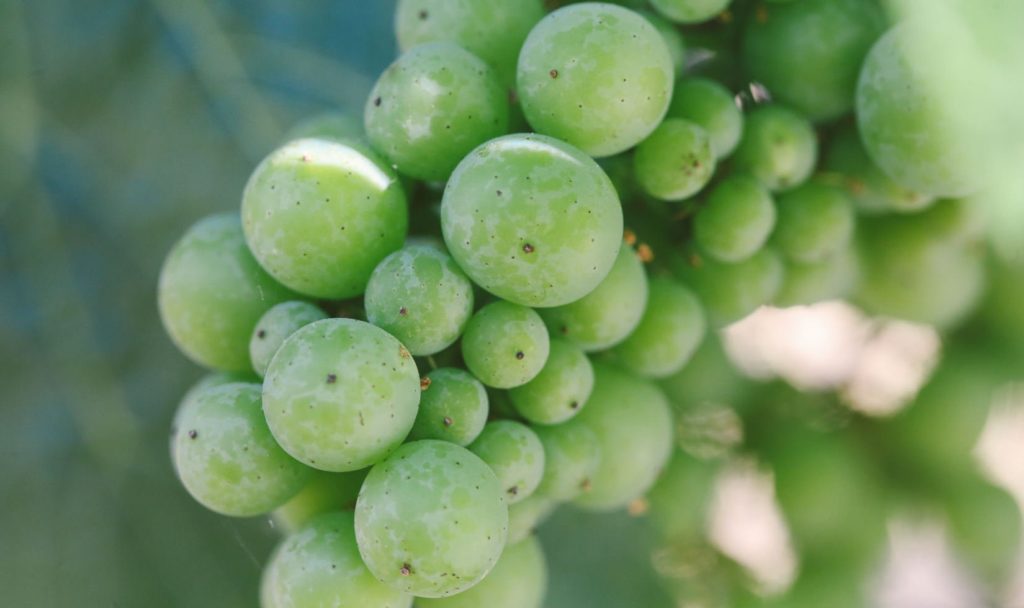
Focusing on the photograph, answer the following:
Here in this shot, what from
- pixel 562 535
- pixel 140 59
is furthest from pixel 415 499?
pixel 140 59

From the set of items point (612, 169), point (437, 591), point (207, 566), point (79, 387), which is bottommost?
point (207, 566)

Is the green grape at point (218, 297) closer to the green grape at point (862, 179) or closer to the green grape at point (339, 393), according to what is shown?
the green grape at point (339, 393)

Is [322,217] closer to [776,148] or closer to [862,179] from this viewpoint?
[776,148]

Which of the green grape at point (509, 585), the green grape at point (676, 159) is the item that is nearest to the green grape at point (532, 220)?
the green grape at point (676, 159)

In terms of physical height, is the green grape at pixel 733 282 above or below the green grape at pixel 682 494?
above

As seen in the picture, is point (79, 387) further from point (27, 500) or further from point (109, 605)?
point (109, 605)

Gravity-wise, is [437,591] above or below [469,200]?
below
